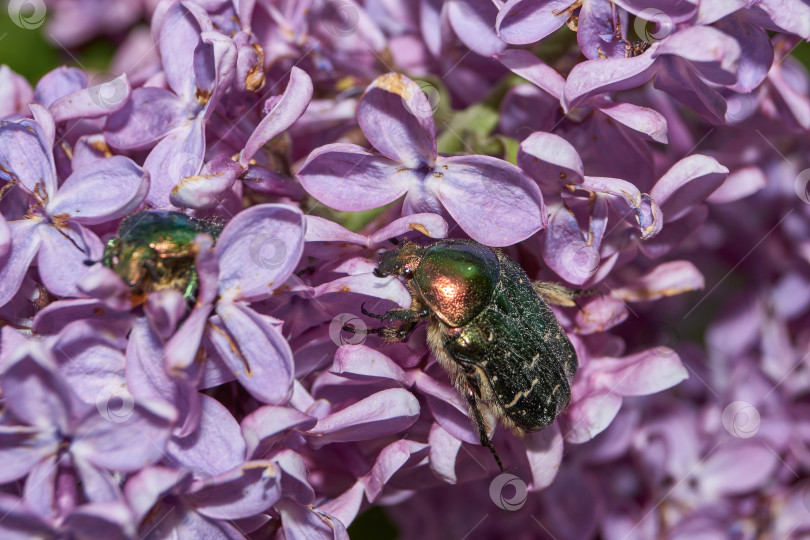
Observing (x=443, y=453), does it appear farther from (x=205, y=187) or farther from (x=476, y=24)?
(x=476, y=24)

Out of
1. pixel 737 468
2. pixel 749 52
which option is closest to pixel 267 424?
pixel 749 52

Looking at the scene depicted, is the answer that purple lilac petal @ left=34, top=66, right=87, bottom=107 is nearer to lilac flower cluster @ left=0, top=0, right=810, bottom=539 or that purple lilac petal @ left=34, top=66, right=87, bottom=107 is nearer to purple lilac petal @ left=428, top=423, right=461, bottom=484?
lilac flower cluster @ left=0, top=0, right=810, bottom=539

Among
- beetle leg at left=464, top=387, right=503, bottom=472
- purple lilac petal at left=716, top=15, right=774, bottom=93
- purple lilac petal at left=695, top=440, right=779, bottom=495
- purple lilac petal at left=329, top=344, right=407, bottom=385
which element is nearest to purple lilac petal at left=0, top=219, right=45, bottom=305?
purple lilac petal at left=329, top=344, right=407, bottom=385

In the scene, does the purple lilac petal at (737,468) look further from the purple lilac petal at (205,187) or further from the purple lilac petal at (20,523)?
the purple lilac petal at (20,523)

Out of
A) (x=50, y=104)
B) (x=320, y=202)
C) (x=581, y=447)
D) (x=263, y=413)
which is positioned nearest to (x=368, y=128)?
(x=320, y=202)

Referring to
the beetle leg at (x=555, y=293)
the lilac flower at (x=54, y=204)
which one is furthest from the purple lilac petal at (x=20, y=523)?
the beetle leg at (x=555, y=293)

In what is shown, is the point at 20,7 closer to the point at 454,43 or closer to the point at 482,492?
the point at 454,43
